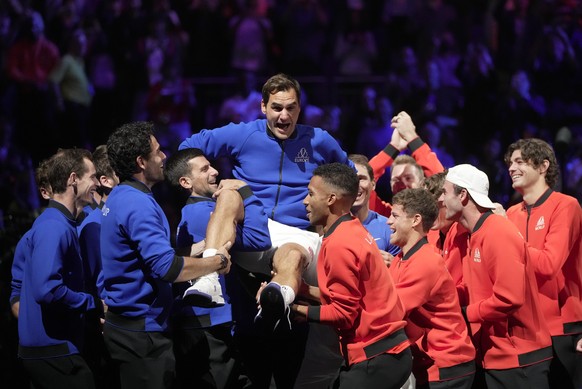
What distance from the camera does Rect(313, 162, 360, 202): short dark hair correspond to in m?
5.18

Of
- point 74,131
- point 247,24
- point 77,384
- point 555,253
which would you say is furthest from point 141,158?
point 247,24

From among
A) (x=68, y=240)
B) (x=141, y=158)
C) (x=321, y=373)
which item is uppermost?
(x=141, y=158)

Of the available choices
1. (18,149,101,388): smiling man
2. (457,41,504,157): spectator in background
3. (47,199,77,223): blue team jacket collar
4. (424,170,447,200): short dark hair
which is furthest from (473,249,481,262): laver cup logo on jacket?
(457,41,504,157): spectator in background

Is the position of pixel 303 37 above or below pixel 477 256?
above

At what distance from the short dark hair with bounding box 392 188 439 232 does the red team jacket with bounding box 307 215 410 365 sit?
1.72ft

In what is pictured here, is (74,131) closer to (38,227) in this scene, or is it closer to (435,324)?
(38,227)

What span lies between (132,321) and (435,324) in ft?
6.09

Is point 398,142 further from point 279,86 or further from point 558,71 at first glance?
point 558,71

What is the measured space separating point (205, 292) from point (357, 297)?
90cm

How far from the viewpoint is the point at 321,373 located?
6133 mm

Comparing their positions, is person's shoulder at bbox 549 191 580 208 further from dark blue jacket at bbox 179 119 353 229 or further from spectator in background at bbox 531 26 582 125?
spectator in background at bbox 531 26 582 125

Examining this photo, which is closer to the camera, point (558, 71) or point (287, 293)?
point (287, 293)

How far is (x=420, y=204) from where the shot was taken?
18.1 ft

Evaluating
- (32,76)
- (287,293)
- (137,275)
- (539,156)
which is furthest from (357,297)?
(32,76)
